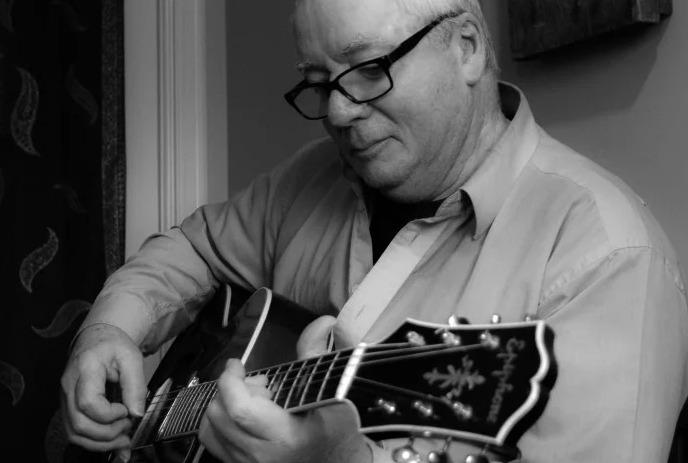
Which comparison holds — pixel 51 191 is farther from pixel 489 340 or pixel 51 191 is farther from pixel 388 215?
pixel 489 340

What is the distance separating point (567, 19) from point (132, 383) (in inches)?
31.4

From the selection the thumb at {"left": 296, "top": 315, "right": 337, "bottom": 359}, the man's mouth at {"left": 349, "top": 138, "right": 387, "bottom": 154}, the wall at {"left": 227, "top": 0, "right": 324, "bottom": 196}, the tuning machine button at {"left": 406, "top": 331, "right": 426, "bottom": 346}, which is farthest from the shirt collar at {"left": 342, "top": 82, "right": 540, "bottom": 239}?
the wall at {"left": 227, "top": 0, "right": 324, "bottom": 196}

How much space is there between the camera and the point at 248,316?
1.24m

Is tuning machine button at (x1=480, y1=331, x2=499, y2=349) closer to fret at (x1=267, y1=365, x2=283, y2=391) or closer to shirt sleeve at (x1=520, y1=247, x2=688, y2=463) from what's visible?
shirt sleeve at (x1=520, y1=247, x2=688, y2=463)

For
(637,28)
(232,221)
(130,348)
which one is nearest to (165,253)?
(232,221)

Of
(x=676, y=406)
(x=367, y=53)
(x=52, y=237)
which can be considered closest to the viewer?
(x=676, y=406)

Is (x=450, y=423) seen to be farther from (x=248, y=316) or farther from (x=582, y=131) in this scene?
(x=582, y=131)

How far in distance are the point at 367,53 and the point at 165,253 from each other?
599 millimetres

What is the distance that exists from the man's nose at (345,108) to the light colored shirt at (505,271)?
0.49 ft

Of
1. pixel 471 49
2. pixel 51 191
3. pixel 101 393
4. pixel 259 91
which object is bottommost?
pixel 51 191

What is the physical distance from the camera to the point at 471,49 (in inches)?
45.4

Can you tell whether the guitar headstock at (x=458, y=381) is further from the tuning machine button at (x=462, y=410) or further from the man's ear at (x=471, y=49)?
the man's ear at (x=471, y=49)

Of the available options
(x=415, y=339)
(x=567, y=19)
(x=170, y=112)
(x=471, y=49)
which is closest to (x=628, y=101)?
(x=567, y=19)

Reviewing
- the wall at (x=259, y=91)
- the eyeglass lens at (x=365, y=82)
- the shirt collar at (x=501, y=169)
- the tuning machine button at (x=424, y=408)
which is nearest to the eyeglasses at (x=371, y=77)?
the eyeglass lens at (x=365, y=82)
